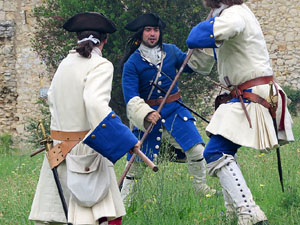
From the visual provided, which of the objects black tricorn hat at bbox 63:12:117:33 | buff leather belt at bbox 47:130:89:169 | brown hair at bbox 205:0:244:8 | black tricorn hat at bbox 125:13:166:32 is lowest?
buff leather belt at bbox 47:130:89:169

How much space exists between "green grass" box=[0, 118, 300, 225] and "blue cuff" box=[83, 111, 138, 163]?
2.83 ft

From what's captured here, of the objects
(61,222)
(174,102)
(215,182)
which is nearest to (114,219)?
(61,222)

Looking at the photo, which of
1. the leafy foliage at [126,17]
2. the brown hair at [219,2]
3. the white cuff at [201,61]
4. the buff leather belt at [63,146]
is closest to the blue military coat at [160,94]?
the white cuff at [201,61]

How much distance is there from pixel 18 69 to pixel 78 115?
38.3 feet

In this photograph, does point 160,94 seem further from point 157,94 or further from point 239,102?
point 239,102

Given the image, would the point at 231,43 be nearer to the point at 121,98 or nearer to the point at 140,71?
the point at 140,71

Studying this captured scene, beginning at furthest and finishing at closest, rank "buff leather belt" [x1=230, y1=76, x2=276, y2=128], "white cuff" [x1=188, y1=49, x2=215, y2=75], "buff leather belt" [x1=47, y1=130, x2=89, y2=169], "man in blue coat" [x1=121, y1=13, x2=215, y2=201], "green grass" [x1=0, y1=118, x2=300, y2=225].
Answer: "man in blue coat" [x1=121, y1=13, x2=215, y2=201], "white cuff" [x1=188, y1=49, x2=215, y2=75], "green grass" [x1=0, y1=118, x2=300, y2=225], "buff leather belt" [x1=230, y1=76, x2=276, y2=128], "buff leather belt" [x1=47, y1=130, x2=89, y2=169]

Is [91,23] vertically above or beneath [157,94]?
above

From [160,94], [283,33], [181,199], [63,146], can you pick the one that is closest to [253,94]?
[181,199]

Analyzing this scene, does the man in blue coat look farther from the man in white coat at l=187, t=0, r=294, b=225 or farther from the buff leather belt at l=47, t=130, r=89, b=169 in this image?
the buff leather belt at l=47, t=130, r=89, b=169

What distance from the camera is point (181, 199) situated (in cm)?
487

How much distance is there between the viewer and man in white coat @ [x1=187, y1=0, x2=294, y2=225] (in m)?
4.05

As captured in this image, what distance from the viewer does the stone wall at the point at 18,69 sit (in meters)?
14.9

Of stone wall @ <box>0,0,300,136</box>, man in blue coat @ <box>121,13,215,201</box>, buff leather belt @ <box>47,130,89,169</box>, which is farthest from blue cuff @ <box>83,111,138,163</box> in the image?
stone wall @ <box>0,0,300,136</box>
